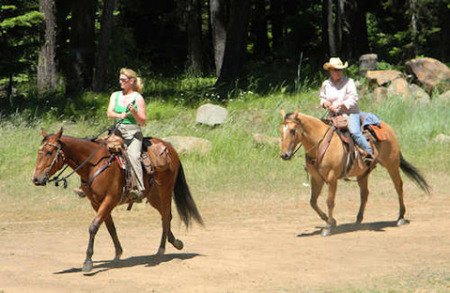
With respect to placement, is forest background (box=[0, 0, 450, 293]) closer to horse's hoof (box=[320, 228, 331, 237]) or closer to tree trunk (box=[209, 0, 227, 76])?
tree trunk (box=[209, 0, 227, 76])

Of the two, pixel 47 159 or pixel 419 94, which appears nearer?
pixel 47 159

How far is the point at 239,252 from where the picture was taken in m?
11.5

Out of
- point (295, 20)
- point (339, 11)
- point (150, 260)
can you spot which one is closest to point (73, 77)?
point (339, 11)

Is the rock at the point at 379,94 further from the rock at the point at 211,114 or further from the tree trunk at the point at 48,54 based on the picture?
the tree trunk at the point at 48,54

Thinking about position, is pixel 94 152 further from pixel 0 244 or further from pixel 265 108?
pixel 265 108

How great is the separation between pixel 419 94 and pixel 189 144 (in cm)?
828

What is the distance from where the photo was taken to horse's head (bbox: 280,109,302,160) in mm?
12250

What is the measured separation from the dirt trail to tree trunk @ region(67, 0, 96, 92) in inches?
439

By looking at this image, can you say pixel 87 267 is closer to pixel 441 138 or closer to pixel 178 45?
pixel 441 138

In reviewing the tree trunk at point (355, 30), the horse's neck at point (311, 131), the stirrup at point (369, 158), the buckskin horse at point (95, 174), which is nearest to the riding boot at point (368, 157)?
the stirrup at point (369, 158)

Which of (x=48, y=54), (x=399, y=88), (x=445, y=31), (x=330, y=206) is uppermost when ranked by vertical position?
(x=445, y=31)

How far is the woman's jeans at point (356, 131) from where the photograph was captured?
1362 centimetres

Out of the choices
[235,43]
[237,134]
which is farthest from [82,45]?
[237,134]

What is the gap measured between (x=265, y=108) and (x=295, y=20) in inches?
577
